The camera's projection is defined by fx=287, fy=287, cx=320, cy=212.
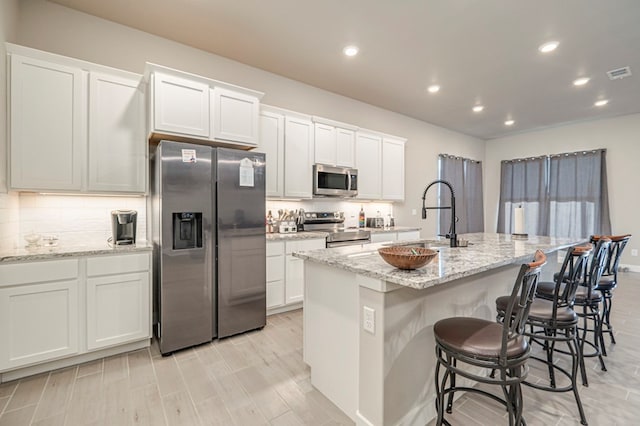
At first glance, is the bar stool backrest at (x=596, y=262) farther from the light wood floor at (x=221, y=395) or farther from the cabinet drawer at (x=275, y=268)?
the cabinet drawer at (x=275, y=268)

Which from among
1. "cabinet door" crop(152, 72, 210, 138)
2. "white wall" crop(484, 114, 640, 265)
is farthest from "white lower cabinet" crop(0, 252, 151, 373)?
"white wall" crop(484, 114, 640, 265)

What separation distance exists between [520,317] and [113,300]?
2906 mm

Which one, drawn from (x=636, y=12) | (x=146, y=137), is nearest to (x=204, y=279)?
(x=146, y=137)

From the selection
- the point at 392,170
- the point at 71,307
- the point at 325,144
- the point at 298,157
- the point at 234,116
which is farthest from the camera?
the point at 392,170

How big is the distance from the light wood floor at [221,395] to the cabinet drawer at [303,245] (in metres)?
1.20

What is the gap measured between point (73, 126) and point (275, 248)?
2181mm

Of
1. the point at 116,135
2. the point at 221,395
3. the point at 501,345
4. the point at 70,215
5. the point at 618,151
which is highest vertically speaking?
the point at 618,151

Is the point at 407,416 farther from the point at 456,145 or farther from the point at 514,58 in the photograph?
the point at 456,145

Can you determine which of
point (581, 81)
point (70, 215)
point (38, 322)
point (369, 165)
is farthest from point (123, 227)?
point (581, 81)

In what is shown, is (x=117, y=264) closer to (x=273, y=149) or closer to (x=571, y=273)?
(x=273, y=149)

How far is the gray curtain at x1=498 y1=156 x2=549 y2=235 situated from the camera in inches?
258

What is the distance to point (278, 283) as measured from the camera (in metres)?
3.43

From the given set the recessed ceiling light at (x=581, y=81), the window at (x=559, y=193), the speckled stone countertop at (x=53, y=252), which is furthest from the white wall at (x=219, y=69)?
the recessed ceiling light at (x=581, y=81)

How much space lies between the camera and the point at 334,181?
14.1 feet
